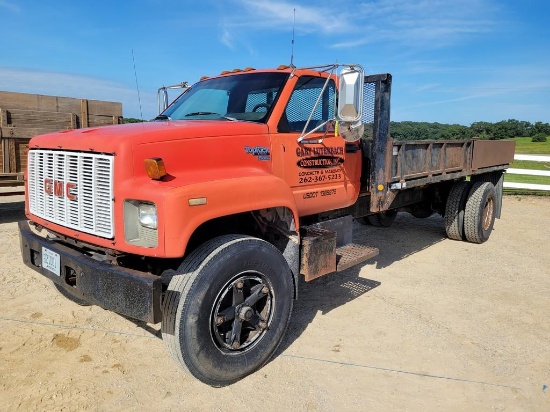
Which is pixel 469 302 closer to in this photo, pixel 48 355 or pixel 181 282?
pixel 181 282

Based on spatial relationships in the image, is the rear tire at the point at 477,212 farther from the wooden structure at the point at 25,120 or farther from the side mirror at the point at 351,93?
the wooden structure at the point at 25,120

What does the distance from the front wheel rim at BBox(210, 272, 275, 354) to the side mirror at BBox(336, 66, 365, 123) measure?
4.78ft

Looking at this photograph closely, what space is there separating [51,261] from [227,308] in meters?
1.39

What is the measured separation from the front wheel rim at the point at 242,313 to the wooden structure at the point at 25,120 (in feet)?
19.8

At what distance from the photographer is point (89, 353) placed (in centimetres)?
344

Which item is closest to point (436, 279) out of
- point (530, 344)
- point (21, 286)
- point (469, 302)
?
point (469, 302)

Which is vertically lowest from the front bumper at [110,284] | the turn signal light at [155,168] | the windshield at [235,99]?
the front bumper at [110,284]

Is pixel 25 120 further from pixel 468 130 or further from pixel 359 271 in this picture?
pixel 468 130

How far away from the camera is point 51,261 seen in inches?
129

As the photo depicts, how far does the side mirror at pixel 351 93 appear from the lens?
3395mm

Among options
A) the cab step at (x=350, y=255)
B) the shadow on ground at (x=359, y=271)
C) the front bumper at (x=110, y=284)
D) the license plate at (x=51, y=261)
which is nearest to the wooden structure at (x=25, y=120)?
the license plate at (x=51, y=261)

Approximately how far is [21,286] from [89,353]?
1884 mm

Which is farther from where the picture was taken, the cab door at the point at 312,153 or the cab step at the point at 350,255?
the cab step at the point at 350,255

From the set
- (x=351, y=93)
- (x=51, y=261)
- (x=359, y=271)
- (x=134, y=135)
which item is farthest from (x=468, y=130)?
(x=51, y=261)
